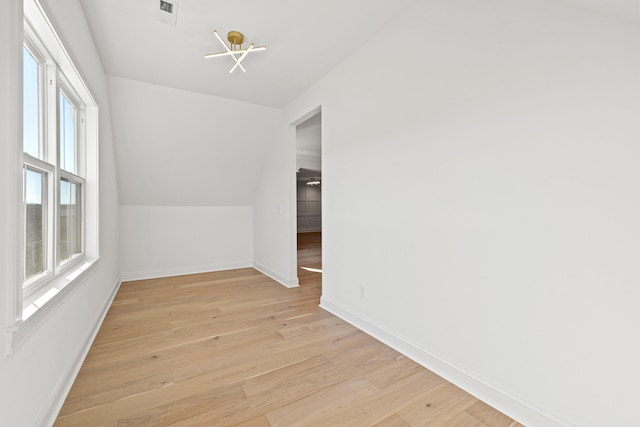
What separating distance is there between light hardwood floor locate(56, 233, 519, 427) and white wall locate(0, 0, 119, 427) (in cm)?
18

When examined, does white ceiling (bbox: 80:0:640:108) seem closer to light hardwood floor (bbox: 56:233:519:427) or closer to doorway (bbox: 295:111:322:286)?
doorway (bbox: 295:111:322:286)

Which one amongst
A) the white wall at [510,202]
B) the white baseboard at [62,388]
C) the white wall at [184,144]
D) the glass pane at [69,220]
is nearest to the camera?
the white wall at [510,202]

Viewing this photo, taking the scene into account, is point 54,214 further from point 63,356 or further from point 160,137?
point 160,137

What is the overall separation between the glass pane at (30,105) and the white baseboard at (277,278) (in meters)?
2.95

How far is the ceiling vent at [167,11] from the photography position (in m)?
2.01

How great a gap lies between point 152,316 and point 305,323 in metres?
1.64

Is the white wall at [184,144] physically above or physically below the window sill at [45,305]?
above

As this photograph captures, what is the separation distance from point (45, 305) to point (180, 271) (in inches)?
142

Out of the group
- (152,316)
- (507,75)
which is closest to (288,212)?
(152,316)

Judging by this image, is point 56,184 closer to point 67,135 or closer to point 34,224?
point 34,224

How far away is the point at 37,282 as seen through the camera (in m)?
1.50

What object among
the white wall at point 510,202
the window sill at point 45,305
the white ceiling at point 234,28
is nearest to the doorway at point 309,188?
the white ceiling at point 234,28

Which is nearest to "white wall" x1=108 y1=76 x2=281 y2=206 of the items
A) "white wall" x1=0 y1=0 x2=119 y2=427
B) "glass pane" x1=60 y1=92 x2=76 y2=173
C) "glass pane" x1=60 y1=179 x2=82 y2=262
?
"white wall" x1=0 y1=0 x2=119 y2=427

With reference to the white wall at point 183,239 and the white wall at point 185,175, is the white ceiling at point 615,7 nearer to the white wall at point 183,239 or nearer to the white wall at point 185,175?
the white wall at point 185,175
